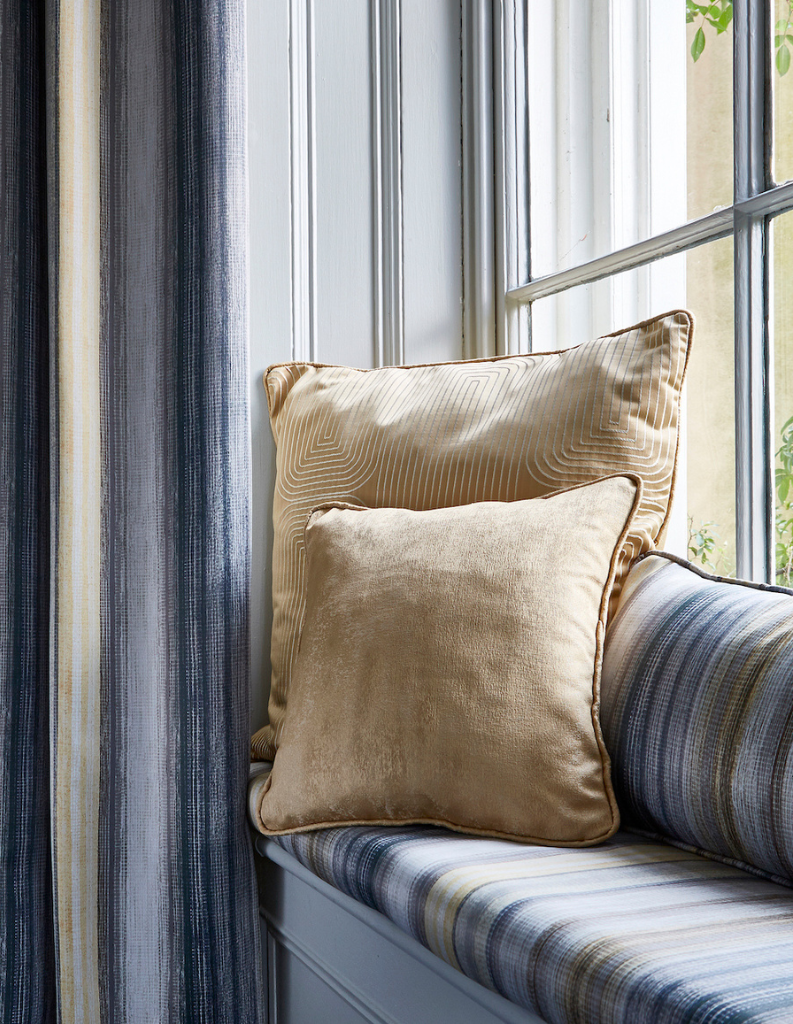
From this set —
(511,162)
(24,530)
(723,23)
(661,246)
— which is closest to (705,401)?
(661,246)

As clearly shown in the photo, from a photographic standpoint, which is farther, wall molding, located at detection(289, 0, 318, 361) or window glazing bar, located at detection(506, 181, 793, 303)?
wall molding, located at detection(289, 0, 318, 361)

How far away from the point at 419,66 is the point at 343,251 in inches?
14.2

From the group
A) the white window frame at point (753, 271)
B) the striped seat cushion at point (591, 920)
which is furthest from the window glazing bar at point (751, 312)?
Result: the striped seat cushion at point (591, 920)

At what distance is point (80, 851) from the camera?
44.3 inches

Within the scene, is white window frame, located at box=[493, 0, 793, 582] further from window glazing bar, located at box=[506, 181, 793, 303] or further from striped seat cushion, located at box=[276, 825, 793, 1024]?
striped seat cushion, located at box=[276, 825, 793, 1024]

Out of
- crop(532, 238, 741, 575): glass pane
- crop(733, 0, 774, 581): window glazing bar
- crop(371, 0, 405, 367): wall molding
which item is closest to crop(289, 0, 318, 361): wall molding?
crop(371, 0, 405, 367): wall molding

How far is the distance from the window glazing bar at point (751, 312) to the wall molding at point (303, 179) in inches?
25.8

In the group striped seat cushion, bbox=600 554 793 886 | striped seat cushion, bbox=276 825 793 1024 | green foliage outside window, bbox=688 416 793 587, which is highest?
green foliage outside window, bbox=688 416 793 587

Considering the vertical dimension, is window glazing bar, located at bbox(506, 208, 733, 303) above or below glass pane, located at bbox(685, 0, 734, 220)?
below

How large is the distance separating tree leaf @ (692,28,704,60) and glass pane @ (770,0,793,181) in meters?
0.10

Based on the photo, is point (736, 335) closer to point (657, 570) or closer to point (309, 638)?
point (657, 570)

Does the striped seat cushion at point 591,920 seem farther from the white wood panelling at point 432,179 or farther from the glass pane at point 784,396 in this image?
the white wood panelling at point 432,179

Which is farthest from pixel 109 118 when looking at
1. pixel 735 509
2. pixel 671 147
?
pixel 735 509

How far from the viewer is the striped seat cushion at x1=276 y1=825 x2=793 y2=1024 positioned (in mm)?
528
